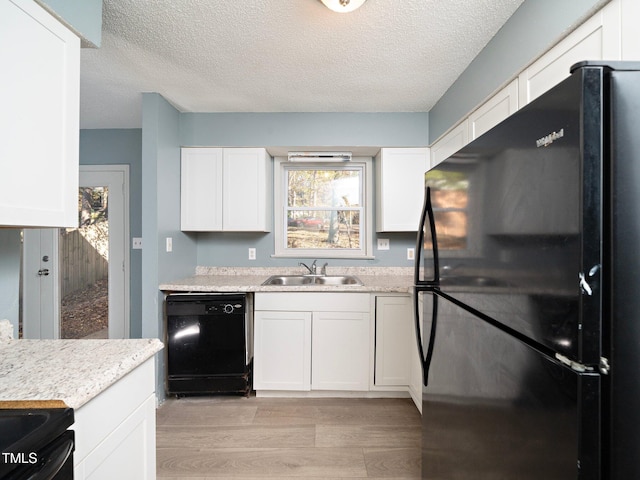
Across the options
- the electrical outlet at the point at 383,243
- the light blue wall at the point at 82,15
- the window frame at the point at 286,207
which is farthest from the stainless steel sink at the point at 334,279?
the light blue wall at the point at 82,15

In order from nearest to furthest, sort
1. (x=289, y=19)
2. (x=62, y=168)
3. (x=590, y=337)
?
(x=590, y=337)
(x=62, y=168)
(x=289, y=19)

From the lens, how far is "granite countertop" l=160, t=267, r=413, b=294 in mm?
2482

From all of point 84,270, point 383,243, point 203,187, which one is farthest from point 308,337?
point 84,270

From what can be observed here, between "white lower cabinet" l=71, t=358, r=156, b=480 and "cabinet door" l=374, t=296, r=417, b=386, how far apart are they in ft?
5.68

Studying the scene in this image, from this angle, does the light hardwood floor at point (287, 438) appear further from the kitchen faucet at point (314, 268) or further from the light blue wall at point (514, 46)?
the light blue wall at point (514, 46)

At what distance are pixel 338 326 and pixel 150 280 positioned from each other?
150 cm

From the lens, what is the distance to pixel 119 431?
0.97 m

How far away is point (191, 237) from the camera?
3049mm

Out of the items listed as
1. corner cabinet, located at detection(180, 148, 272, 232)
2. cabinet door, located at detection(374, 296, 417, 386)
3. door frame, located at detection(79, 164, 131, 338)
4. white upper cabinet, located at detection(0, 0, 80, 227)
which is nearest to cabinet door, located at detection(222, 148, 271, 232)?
corner cabinet, located at detection(180, 148, 272, 232)

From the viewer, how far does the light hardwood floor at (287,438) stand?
1.76m

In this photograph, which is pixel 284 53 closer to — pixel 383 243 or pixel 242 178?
pixel 242 178

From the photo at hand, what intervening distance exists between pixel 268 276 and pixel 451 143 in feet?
6.48

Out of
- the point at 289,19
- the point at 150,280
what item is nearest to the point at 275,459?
the point at 150,280

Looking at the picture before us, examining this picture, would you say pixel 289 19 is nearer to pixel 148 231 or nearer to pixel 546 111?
pixel 546 111
